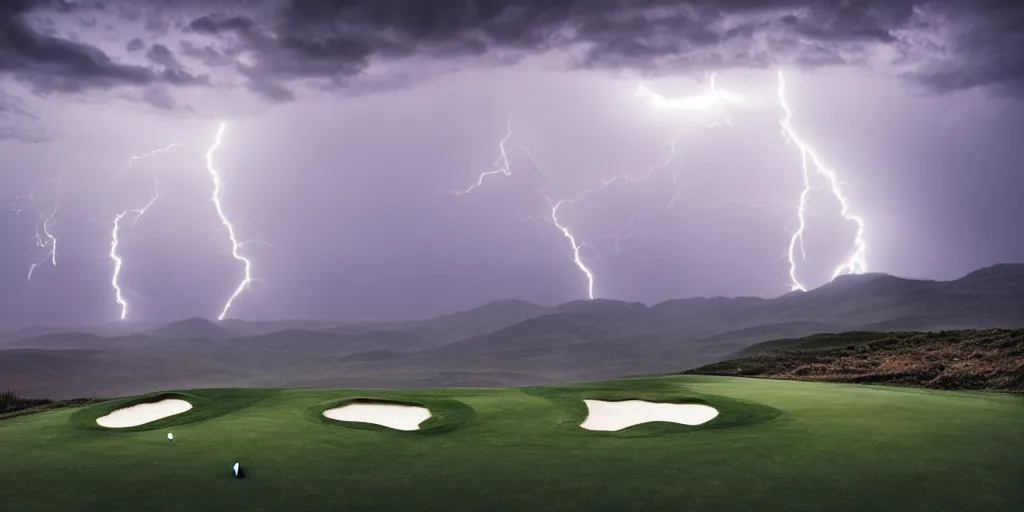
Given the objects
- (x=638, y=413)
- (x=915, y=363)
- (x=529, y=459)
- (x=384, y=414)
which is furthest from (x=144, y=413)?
(x=915, y=363)

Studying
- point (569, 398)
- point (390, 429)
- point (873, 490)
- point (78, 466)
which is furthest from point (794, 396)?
point (78, 466)

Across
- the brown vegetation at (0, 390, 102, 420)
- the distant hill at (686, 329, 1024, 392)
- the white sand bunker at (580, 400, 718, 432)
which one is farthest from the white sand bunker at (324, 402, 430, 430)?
the distant hill at (686, 329, 1024, 392)

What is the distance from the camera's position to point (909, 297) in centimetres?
14588

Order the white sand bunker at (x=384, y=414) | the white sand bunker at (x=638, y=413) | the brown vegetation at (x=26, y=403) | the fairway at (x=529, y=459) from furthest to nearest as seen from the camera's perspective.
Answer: the brown vegetation at (x=26, y=403)
the white sand bunker at (x=384, y=414)
the white sand bunker at (x=638, y=413)
the fairway at (x=529, y=459)

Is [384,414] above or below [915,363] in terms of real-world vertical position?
below

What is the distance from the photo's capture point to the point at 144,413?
1491 centimetres

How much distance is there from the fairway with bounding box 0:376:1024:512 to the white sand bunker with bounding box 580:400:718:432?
0.31m

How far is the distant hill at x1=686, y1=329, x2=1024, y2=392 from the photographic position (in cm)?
2128

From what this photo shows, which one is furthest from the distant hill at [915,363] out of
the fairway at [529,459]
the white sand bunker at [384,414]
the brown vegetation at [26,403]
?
the brown vegetation at [26,403]

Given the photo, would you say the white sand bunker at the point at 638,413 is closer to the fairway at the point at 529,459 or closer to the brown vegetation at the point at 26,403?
the fairway at the point at 529,459

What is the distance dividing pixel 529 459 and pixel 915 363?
18.9 m

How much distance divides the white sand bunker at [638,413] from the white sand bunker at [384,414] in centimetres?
305

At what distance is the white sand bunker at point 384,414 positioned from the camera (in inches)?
537

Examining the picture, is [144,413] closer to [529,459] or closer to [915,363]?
[529,459]
